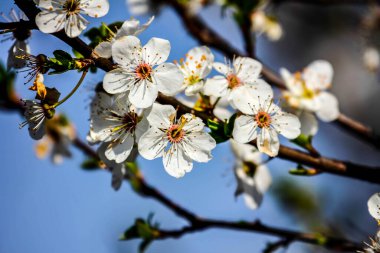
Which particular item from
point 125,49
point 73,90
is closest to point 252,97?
point 125,49

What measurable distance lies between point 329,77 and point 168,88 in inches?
46.9

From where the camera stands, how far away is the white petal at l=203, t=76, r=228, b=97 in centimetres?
165

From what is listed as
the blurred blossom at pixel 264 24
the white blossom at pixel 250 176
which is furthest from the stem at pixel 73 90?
the blurred blossom at pixel 264 24

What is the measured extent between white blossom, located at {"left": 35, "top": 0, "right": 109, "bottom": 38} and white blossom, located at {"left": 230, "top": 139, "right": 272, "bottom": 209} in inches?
38.1

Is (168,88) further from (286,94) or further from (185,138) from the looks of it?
(286,94)

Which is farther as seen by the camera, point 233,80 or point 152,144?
point 233,80

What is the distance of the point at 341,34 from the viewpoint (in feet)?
28.7

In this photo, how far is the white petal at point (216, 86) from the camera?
1.65 meters

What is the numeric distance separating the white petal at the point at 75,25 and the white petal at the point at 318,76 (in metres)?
1.27

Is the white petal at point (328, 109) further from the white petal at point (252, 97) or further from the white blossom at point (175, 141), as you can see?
the white blossom at point (175, 141)

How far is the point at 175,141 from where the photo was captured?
1.64m

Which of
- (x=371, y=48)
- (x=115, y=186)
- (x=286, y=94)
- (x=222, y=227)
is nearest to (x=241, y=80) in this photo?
(x=286, y=94)

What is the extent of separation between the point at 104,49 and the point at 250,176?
3.58 feet

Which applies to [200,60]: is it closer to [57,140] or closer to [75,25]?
[75,25]
